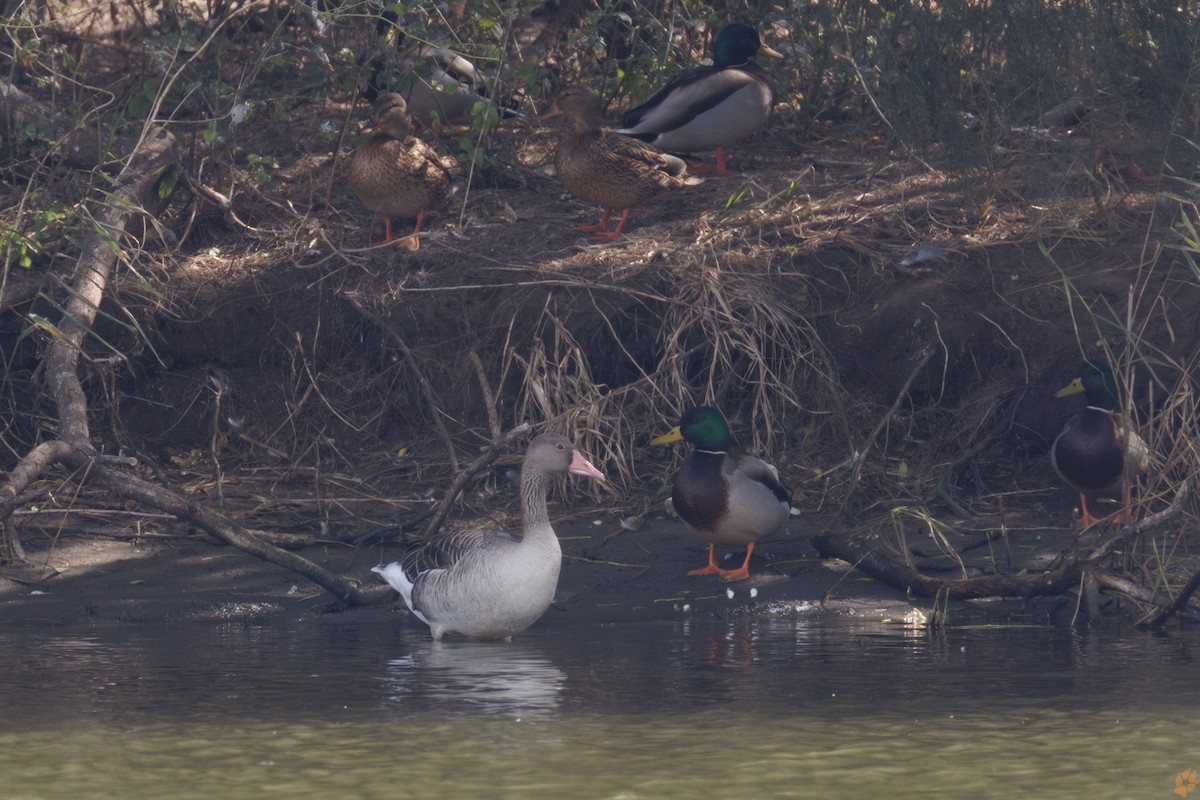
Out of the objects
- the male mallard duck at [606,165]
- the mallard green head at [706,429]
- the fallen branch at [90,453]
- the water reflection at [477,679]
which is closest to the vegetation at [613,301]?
the fallen branch at [90,453]

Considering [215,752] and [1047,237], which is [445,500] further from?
[1047,237]

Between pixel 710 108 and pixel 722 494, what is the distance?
12.5 ft

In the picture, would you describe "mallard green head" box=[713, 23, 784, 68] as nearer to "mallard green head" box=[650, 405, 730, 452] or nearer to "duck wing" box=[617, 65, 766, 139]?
"duck wing" box=[617, 65, 766, 139]

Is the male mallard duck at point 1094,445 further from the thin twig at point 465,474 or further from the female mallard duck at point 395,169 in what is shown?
the female mallard duck at point 395,169

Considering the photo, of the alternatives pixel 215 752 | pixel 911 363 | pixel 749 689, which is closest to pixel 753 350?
pixel 911 363

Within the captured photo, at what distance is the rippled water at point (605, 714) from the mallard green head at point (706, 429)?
46.9 inches

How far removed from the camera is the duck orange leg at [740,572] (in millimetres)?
8188

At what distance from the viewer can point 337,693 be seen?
5.97 m

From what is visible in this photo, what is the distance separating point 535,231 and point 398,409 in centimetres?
158

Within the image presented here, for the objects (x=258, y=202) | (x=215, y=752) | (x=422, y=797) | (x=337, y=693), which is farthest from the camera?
(x=258, y=202)

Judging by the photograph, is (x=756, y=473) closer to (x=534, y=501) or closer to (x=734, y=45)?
(x=534, y=501)

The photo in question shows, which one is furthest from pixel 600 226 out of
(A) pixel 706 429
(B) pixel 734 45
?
(A) pixel 706 429

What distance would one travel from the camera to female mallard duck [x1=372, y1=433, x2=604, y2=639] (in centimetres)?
716

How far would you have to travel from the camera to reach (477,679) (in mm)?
6309
